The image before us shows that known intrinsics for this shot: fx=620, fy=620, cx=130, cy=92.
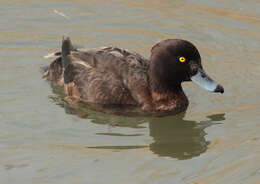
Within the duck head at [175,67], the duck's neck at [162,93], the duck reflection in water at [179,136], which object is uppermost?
the duck head at [175,67]

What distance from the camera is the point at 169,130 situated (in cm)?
871

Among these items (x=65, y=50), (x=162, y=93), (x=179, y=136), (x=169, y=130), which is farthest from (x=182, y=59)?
(x=65, y=50)

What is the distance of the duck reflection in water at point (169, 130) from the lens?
796 cm

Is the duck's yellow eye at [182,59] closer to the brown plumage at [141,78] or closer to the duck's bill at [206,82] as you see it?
the brown plumage at [141,78]

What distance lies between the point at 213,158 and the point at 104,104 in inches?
83.8

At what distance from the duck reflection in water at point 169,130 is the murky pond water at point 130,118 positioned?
0.05ft

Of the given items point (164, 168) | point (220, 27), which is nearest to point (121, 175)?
point (164, 168)

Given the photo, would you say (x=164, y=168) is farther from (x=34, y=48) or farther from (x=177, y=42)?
(x=34, y=48)

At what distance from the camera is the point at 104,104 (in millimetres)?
9117

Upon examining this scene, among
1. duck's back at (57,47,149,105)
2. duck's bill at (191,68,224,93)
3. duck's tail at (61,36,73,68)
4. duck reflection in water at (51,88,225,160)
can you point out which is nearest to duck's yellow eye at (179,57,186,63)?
duck's bill at (191,68,224,93)

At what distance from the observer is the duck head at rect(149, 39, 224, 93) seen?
8906mm

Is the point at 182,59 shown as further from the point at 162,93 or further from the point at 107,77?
the point at 107,77

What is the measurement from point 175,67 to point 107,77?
102 cm

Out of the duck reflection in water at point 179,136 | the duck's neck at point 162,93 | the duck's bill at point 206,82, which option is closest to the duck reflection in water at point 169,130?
the duck reflection in water at point 179,136
